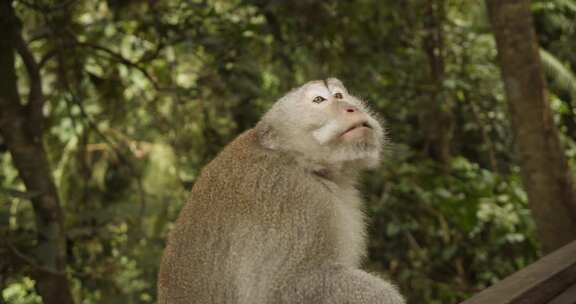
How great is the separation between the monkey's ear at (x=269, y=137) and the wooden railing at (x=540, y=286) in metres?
0.78

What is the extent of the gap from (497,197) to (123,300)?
2554 mm

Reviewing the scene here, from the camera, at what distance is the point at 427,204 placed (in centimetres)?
449

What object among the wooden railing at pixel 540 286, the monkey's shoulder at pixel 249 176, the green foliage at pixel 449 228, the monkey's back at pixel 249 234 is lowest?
the green foliage at pixel 449 228

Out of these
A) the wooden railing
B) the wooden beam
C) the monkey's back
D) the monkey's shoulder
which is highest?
the monkey's shoulder

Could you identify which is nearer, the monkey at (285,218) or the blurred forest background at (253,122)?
the monkey at (285,218)

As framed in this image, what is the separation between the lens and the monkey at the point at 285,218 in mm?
1853

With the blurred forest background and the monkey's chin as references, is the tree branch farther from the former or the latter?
the monkey's chin

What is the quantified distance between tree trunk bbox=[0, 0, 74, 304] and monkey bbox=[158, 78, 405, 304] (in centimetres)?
89

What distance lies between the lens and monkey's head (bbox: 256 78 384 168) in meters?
2.01

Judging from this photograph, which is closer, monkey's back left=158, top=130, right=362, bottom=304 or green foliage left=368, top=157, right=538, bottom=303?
monkey's back left=158, top=130, right=362, bottom=304

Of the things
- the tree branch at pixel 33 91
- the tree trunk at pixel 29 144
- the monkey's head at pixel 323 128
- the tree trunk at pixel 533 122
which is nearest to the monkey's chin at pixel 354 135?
the monkey's head at pixel 323 128

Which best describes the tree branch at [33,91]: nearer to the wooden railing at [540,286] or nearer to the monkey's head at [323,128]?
the monkey's head at [323,128]

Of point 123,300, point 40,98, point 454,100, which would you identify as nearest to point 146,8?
point 40,98

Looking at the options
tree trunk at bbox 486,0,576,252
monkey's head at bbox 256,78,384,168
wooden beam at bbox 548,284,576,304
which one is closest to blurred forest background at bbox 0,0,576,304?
tree trunk at bbox 486,0,576,252
